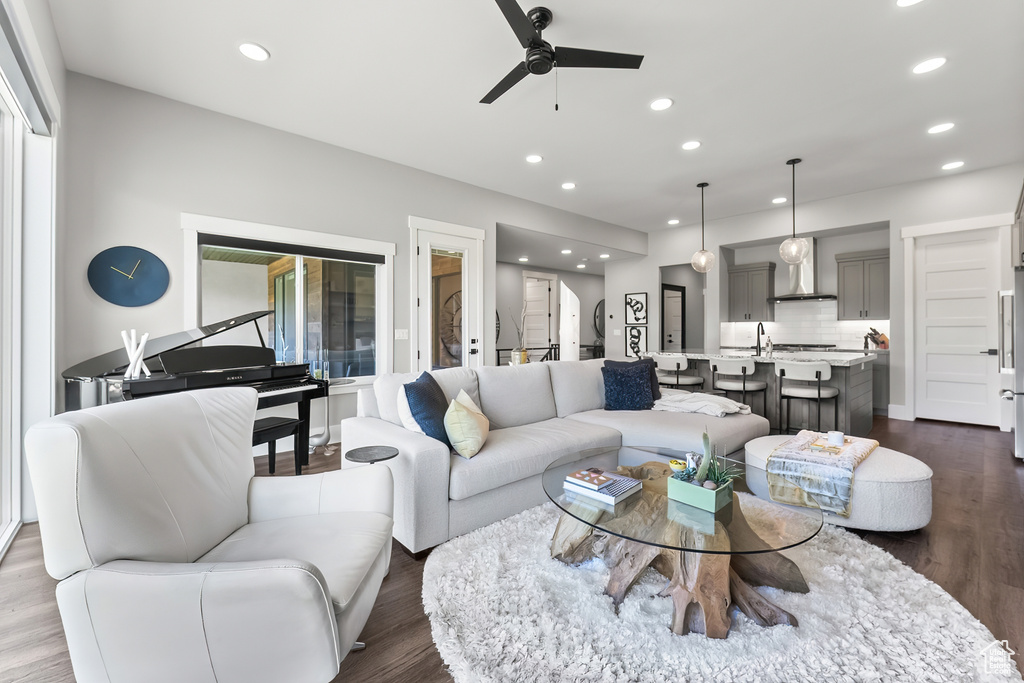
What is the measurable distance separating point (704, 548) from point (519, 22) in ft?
7.89

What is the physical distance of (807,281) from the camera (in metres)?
7.02

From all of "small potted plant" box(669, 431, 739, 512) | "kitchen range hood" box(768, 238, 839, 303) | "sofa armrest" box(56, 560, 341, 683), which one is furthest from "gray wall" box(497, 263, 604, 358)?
"sofa armrest" box(56, 560, 341, 683)

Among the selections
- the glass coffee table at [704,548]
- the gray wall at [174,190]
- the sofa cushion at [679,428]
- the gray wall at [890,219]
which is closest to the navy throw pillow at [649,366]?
the sofa cushion at [679,428]

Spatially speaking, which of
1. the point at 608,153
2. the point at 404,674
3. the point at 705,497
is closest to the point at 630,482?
the point at 705,497

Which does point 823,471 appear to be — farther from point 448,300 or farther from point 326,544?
point 448,300

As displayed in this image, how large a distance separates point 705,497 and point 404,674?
4.06 ft

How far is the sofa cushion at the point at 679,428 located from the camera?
3.12 m

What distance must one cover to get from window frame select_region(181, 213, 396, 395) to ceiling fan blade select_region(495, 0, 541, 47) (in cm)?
281

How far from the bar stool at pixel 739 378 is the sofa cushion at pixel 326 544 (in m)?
4.24

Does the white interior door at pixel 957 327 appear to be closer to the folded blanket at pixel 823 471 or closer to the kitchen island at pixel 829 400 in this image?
the kitchen island at pixel 829 400

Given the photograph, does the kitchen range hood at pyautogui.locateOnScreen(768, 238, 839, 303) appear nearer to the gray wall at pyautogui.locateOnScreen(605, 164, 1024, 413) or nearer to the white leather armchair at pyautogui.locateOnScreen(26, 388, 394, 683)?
the gray wall at pyautogui.locateOnScreen(605, 164, 1024, 413)

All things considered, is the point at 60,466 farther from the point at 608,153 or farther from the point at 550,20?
the point at 608,153

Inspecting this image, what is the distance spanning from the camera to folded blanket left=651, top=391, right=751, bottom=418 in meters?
3.57

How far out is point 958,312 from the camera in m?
5.36
